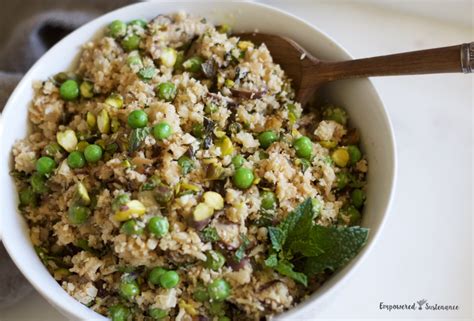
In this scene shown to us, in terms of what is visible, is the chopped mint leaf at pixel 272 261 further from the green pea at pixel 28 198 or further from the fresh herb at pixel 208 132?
the green pea at pixel 28 198

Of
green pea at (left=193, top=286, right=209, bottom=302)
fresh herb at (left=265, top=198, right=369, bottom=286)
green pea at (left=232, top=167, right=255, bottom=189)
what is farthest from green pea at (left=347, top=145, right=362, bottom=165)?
green pea at (left=193, top=286, right=209, bottom=302)

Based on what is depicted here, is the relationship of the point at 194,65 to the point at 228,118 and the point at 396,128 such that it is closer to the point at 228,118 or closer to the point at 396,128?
the point at 228,118

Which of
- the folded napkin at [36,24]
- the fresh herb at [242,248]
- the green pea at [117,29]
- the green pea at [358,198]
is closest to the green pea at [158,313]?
the fresh herb at [242,248]

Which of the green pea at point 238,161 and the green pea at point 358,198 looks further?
the green pea at point 358,198

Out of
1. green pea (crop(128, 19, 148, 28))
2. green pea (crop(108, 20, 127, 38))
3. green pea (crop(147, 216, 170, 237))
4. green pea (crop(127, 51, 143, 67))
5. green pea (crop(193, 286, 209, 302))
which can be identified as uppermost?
green pea (crop(128, 19, 148, 28))

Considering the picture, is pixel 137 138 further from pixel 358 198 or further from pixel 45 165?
pixel 358 198

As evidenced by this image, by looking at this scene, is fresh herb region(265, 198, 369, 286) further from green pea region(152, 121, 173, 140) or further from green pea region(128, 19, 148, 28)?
green pea region(128, 19, 148, 28)
